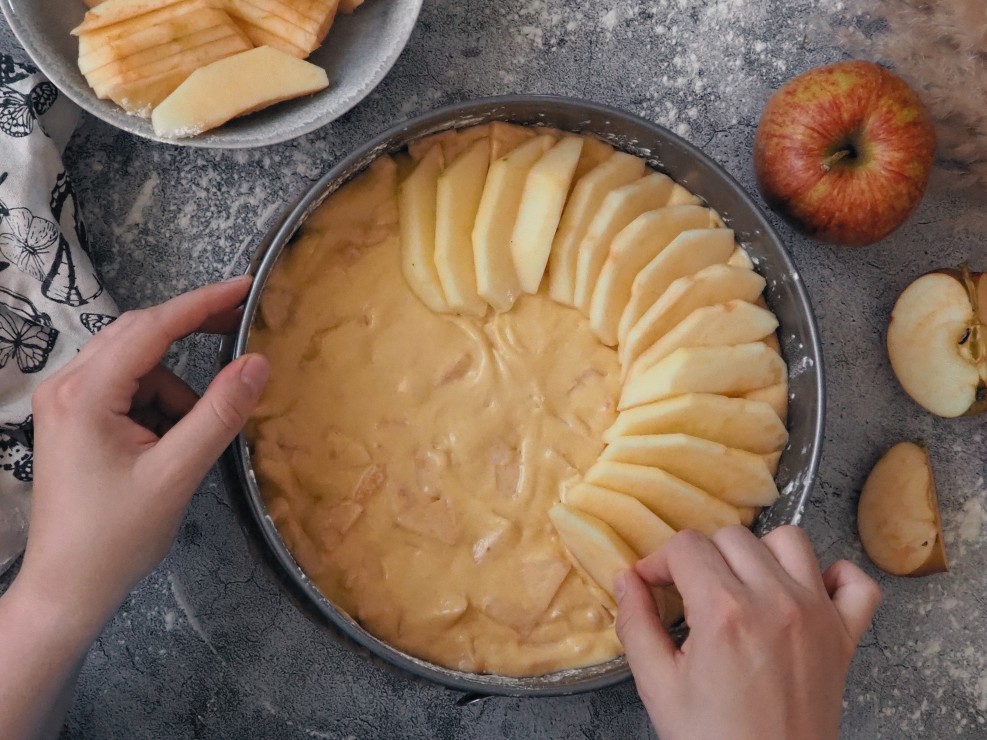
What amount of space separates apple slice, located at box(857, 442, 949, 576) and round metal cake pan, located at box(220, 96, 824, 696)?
21 cm

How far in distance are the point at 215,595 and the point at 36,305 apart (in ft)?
1.60

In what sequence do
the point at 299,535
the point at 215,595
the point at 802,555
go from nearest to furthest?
the point at 802,555 → the point at 299,535 → the point at 215,595

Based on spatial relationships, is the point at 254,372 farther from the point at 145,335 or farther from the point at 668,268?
the point at 668,268

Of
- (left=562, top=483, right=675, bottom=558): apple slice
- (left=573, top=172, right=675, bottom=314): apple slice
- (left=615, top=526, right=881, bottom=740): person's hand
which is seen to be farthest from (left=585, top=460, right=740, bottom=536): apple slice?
(left=573, top=172, right=675, bottom=314): apple slice

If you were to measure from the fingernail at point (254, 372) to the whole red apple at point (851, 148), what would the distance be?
781mm

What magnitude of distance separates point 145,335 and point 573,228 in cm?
57

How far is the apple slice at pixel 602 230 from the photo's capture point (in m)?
1.21

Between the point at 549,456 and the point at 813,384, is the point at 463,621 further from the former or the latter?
the point at 813,384

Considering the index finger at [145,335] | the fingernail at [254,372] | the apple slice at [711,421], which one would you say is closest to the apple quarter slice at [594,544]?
the apple slice at [711,421]

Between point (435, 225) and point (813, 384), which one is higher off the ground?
point (435, 225)

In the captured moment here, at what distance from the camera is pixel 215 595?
4.34 feet

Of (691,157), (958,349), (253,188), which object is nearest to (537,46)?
(691,157)

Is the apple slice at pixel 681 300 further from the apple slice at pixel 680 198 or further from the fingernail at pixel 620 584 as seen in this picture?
the fingernail at pixel 620 584

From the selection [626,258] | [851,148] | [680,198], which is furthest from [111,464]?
[851,148]
